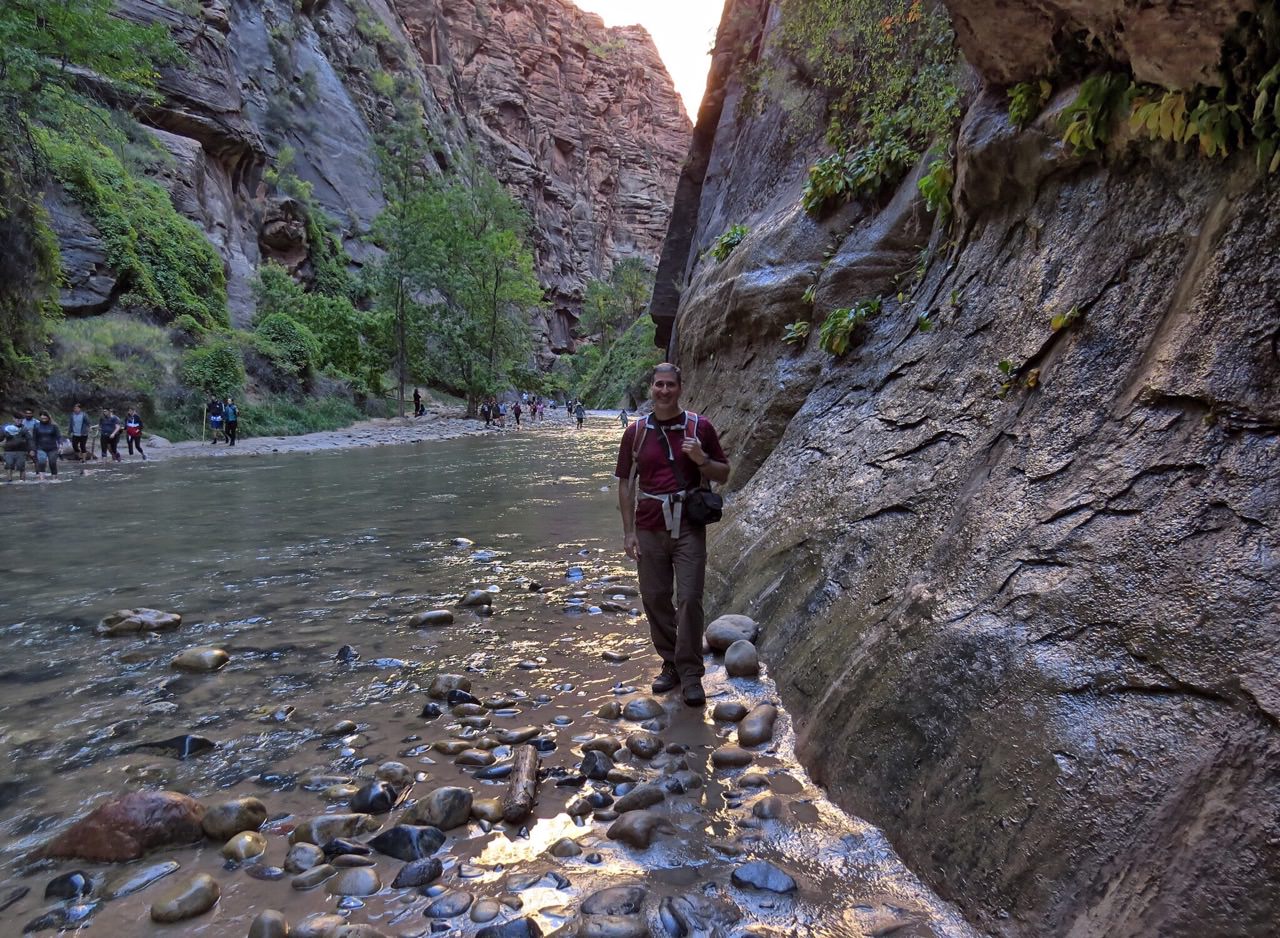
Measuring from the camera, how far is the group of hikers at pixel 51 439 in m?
15.7

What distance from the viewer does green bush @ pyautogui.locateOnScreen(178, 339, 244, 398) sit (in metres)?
24.8

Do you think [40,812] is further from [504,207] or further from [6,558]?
[504,207]

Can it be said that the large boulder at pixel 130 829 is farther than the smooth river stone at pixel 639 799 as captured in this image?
No

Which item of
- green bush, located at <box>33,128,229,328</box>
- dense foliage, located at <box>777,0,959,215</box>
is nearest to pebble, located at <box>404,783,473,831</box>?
dense foliage, located at <box>777,0,959,215</box>

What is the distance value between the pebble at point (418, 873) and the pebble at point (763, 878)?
104 cm

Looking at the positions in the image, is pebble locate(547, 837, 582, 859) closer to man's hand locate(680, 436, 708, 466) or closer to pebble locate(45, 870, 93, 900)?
pebble locate(45, 870, 93, 900)

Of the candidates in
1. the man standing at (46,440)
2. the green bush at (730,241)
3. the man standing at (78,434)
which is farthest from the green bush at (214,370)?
the green bush at (730,241)

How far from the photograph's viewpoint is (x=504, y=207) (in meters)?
46.8

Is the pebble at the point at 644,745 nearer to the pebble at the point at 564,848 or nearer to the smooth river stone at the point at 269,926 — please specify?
the pebble at the point at 564,848

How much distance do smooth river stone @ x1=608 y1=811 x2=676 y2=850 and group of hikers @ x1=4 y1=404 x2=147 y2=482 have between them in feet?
59.1

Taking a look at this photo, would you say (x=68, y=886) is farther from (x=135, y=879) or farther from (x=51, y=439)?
(x=51, y=439)

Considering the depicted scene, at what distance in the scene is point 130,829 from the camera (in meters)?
2.70

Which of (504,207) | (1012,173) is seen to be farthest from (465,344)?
(1012,173)

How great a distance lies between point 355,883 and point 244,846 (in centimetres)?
53
